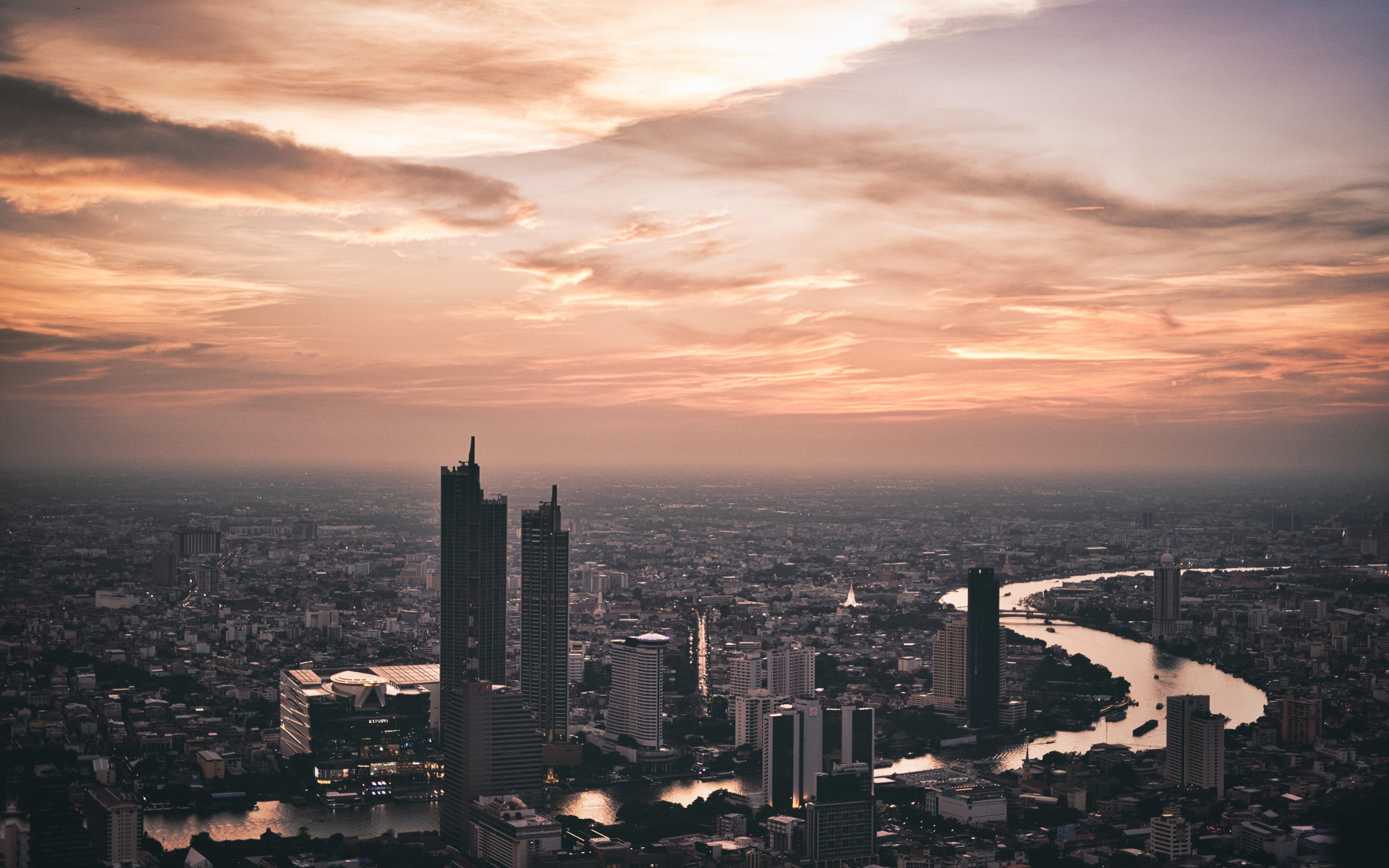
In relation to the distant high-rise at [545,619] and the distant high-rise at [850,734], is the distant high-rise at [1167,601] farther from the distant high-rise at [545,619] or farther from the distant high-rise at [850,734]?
the distant high-rise at [545,619]

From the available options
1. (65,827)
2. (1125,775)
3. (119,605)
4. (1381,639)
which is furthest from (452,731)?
(1381,639)

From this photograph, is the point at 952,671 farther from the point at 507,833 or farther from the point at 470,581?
the point at 507,833

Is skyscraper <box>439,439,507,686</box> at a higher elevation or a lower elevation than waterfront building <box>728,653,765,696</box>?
higher

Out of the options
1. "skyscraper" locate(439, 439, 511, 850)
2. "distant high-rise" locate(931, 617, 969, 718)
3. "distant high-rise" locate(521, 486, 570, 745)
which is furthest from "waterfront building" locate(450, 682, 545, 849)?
"distant high-rise" locate(931, 617, 969, 718)

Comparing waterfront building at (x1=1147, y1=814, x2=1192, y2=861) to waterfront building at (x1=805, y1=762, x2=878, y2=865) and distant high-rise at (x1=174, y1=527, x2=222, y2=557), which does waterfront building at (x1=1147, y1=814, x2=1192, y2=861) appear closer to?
waterfront building at (x1=805, y1=762, x2=878, y2=865)

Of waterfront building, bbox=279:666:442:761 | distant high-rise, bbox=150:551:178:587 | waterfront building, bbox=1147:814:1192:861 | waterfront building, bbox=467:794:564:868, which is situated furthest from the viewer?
distant high-rise, bbox=150:551:178:587

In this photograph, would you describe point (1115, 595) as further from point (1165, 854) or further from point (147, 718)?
point (147, 718)

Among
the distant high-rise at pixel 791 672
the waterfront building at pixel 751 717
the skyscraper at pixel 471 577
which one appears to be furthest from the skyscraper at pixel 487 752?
the distant high-rise at pixel 791 672
